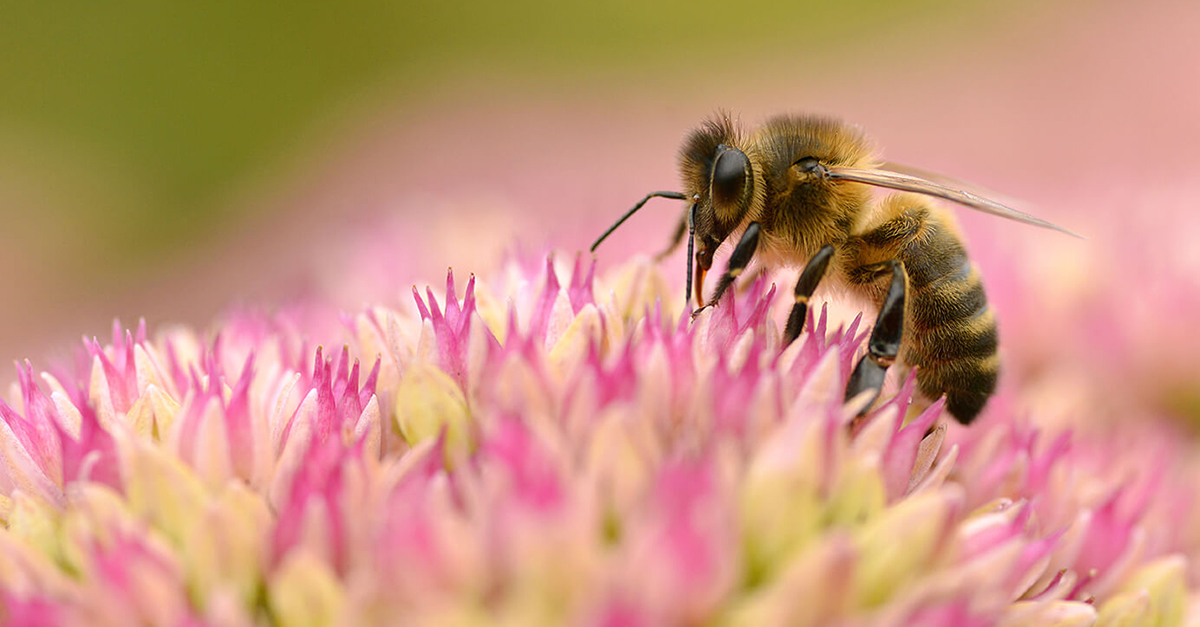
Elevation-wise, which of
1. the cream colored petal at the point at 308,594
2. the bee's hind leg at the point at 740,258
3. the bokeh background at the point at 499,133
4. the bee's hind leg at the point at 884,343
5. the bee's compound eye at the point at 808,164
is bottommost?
the cream colored petal at the point at 308,594

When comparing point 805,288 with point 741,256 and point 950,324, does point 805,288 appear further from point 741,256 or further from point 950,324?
point 950,324

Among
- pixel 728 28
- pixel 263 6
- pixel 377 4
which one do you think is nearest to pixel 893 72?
pixel 728 28

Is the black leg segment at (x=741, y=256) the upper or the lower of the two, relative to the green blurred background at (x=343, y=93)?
lower

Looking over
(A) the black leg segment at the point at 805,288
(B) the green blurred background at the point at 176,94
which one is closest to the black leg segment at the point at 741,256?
(A) the black leg segment at the point at 805,288

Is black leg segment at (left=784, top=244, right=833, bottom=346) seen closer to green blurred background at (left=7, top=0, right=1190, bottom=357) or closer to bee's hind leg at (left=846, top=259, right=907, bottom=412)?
bee's hind leg at (left=846, top=259, right=907, bottom=412)

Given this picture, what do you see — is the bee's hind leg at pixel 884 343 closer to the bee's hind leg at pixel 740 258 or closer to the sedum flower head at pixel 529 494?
the sedum flower head at pixel 529 494

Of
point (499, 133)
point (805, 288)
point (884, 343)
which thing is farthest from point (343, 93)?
point (884, 343)

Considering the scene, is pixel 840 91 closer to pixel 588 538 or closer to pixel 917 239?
pixel 917 239

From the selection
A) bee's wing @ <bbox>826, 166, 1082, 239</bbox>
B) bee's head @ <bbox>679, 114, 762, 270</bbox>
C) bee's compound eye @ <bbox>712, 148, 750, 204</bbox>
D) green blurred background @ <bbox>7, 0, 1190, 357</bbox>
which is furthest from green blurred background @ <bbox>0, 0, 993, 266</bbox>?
bee's wing @ <bbox>826, 166, 1082, 239</bbox>
